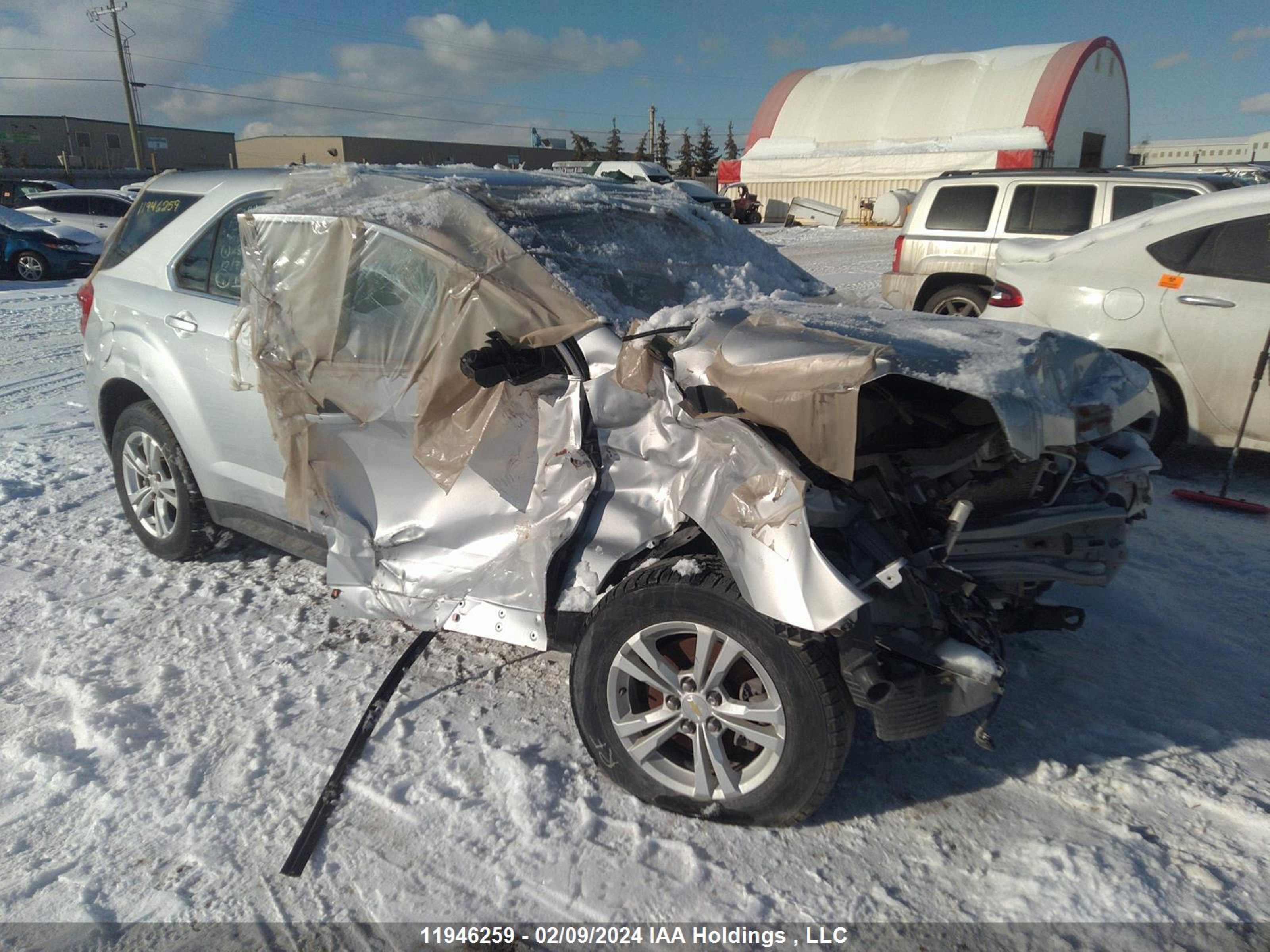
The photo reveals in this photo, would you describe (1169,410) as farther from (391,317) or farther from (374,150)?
(374,150)

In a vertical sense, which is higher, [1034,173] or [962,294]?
[1034,173]

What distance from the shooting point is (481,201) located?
3.34 m

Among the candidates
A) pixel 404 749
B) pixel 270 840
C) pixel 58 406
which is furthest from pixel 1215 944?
pixel 58 406

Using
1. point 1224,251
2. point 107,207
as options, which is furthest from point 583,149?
point 1224,251

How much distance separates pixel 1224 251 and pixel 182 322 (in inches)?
234

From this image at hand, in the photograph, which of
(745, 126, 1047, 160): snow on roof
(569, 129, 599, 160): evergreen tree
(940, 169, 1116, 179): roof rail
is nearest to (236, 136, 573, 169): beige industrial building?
(569, 129, 599, 160): evergreen tree

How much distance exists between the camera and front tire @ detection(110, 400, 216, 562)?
13.7 ft

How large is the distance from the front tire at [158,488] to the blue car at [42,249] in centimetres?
1237

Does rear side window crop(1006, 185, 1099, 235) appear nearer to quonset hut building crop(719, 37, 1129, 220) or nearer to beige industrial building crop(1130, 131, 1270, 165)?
quonset hut building crop(719, 37, 1129, 220)

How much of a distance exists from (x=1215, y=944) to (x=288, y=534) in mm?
3537

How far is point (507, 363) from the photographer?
2.73 m

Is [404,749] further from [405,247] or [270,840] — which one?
[405,247]

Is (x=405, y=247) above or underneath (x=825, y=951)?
above

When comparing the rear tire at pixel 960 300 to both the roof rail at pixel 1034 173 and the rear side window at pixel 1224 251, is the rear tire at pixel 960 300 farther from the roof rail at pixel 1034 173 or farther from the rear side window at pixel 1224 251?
the rear side window at pixel 1224 251
